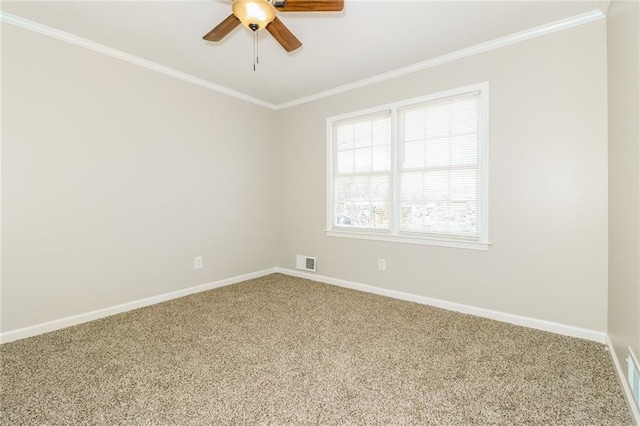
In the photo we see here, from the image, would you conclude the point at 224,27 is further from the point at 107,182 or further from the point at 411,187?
the point at 411,187

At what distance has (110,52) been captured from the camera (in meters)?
2.86

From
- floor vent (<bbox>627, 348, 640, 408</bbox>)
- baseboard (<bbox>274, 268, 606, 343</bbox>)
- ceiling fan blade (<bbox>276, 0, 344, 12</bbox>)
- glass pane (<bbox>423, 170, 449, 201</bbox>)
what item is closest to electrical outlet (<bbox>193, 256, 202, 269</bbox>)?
baseboard (<bbox>274, 268, 606, 343</bbox>)

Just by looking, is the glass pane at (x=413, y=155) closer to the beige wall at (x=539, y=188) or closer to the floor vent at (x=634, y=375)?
the beige wall at (x=539, y=188)

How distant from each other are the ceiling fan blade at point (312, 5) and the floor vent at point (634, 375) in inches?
95.3

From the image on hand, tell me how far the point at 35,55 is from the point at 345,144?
9.91 ft

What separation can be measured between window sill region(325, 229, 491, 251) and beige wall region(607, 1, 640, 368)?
0.93 meters

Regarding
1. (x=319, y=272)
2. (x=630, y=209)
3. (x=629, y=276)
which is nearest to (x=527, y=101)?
(x=630, y=209)

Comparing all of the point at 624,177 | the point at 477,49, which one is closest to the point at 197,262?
the point at 477,49

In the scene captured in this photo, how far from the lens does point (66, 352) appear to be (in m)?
2.18

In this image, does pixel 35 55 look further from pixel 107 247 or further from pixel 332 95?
pixel 332 95

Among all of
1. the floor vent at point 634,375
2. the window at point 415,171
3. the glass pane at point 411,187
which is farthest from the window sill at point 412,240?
the floor vent at point 634,375

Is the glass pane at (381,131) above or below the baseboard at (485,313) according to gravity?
above

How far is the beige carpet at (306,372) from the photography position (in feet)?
5.06

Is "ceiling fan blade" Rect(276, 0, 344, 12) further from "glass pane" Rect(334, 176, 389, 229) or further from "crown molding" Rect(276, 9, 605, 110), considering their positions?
"glass pane" Rect(334, 176, 389, 229)
